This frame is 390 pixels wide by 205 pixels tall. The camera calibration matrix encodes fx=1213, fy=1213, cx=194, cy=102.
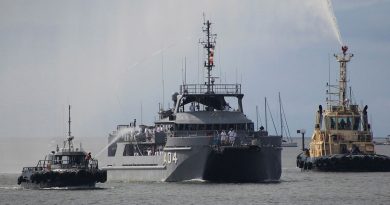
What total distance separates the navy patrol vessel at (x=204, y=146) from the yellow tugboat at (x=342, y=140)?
2967cm

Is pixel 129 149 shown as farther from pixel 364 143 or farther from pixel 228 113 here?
pixel 364 143

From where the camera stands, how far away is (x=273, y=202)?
2958 inches

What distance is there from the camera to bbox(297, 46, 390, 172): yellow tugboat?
4828 inches

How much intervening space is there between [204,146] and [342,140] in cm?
4317

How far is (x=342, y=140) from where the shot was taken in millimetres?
128500

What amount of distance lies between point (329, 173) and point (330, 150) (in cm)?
872

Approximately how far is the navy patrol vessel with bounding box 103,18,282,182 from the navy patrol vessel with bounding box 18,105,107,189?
587 centimetres

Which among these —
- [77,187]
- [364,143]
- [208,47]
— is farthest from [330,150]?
[77,187]

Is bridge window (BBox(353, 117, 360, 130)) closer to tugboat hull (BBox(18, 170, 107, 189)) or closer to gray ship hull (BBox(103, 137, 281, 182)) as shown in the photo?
gray ship hull (BBox(103, 137, 281, 182))

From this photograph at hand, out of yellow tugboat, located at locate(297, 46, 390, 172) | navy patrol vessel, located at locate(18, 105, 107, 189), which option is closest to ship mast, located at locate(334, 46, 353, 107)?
yellow tugboat, located at locate(297, 46, 390, 172)

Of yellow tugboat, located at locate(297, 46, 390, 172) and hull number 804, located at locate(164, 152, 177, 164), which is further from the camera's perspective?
yellow tugboat, located at locate(297, 46, 390, 172)

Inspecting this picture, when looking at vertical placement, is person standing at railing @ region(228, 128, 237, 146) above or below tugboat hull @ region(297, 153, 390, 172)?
above

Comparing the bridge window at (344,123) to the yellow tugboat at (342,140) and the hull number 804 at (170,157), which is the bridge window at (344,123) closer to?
the yellow tugboat at (342,140)

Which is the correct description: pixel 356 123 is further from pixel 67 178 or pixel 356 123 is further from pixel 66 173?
pixel 66 173
